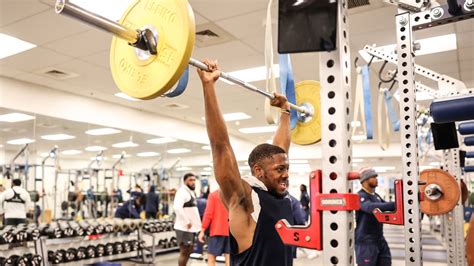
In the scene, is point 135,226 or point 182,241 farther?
point 135,226

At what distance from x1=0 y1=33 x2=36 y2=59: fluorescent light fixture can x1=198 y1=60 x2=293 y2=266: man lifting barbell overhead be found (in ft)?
13.6

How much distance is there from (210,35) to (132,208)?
15.7 ft

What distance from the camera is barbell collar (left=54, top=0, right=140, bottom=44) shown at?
3.43ft

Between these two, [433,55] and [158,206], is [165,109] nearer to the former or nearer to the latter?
[158,206]

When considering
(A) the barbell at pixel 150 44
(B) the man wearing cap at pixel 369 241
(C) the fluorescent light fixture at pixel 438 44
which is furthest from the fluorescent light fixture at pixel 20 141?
(A) the barbell at pixel 150 44

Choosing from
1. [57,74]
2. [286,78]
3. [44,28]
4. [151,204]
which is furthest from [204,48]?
[151,204]

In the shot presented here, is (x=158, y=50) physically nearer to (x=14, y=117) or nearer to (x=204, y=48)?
(x=204, y=48)

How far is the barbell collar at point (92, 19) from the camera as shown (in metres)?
1.05

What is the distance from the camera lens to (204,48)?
198 inches

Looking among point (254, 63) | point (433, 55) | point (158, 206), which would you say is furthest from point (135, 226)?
point (433, 55)

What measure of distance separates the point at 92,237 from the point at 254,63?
13.1ft

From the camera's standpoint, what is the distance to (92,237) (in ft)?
22.4

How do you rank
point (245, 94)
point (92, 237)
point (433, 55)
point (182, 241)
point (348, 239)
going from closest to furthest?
1. point (348, 239)
2. point (433, 55)
3. point (182, 241)
4. point (92, 237)
5. point (245, 94)

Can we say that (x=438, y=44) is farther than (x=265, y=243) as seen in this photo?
Yes
